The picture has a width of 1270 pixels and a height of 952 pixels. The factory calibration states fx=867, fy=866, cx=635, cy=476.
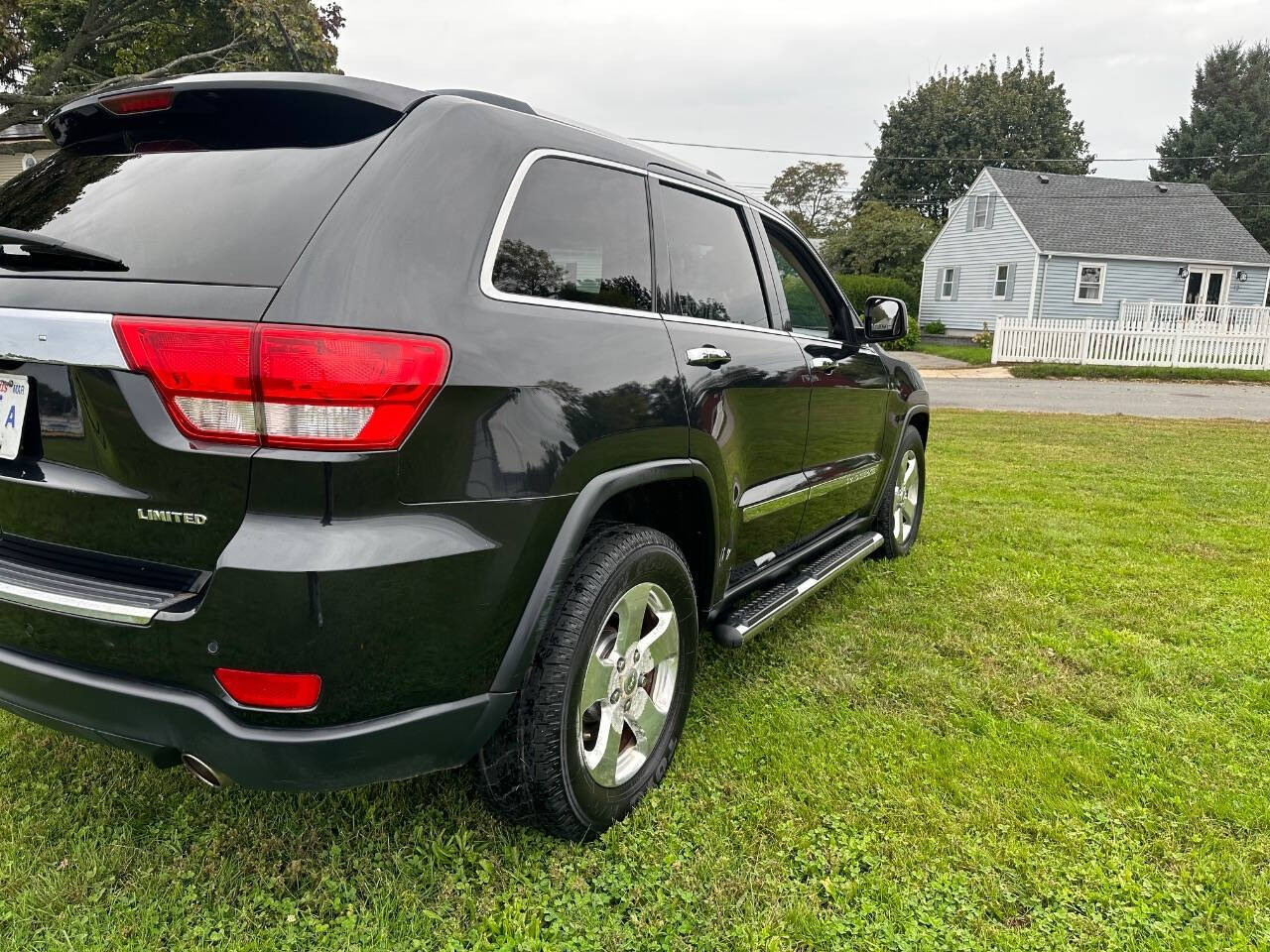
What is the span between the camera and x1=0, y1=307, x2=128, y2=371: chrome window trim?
5.60ft

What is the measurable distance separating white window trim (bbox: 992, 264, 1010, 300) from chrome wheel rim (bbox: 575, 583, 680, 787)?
31.4 m

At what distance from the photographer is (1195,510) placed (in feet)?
20.8

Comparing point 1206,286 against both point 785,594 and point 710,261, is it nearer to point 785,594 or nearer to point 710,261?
point 785,594

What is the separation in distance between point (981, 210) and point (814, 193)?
110 ft

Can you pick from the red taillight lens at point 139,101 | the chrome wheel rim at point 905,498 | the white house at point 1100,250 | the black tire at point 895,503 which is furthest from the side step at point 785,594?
the white house at point 1100,250

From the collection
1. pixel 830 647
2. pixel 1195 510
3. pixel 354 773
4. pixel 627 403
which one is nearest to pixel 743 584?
pixel 830 647

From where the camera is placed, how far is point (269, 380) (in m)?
1.64

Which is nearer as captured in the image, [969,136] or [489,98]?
[489,98]

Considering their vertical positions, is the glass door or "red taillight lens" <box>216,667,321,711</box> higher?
the glass door

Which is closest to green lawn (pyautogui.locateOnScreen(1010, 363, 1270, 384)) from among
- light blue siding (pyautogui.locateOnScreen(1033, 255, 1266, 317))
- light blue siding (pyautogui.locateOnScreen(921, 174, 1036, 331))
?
light blue siding (pyautogui.locateOnScreen(1033, 255, 1266, 317))

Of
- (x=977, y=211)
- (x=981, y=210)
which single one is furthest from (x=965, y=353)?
(x=977, y=211)

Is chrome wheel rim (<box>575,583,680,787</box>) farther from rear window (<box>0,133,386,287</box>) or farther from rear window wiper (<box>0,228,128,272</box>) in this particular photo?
rear window wiper (<box>0,228,128,272</box>)

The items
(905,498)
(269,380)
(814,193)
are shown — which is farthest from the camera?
(814,193)

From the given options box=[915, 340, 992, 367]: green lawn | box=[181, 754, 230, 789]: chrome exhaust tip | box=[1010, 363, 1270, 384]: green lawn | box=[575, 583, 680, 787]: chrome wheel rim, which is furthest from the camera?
box=[915, 340, 992, 367]: green lawn
